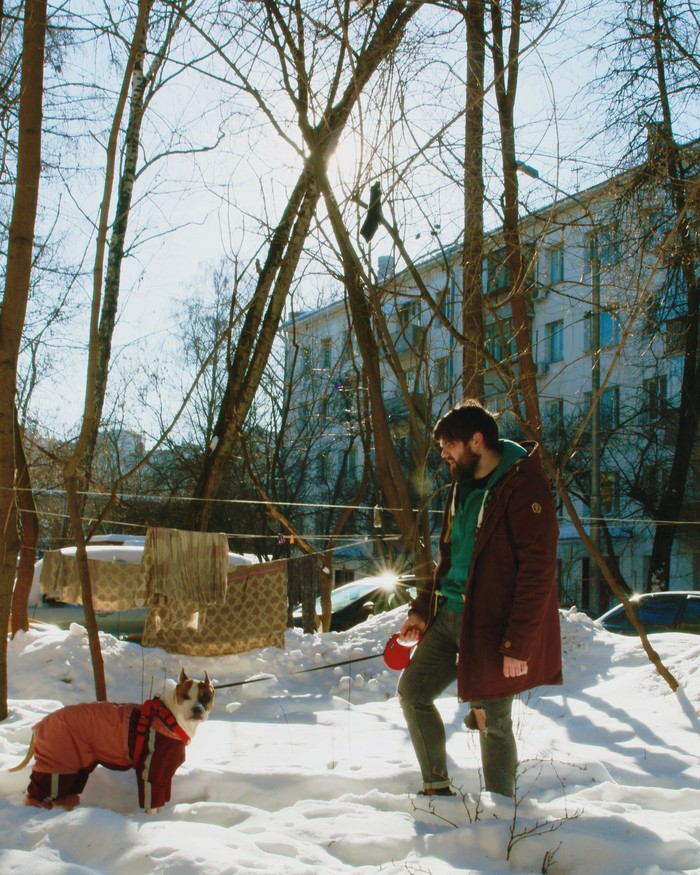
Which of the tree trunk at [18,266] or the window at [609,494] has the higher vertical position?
the tree trunk at [18,266]

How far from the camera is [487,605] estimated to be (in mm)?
3613

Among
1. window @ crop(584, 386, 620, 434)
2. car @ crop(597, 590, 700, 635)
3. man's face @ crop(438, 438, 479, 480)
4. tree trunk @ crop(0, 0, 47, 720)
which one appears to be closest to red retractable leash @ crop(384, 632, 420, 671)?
man's face @ crop(438, 438, 479, 480)

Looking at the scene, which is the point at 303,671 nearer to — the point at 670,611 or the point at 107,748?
the point at 670,611

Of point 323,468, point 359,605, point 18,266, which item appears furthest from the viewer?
point 323,468

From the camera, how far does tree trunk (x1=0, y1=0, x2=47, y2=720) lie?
20.9 feet

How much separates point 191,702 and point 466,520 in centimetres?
168

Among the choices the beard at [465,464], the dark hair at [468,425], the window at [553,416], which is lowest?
the beard at [465,464]

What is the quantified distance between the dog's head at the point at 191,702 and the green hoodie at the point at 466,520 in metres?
1.36

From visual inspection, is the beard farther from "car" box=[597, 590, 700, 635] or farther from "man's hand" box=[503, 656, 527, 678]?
"car" box=[597, 590, 700, 635]

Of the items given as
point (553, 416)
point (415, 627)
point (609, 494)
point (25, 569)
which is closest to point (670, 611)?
point (25, 569)

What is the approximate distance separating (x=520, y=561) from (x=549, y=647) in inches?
16.9

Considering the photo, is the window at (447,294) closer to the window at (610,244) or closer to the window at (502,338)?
the window at (502,338)

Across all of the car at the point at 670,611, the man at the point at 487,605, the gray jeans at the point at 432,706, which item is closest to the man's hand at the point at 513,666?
the man at the point at 487,605

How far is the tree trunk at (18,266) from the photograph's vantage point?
6359 mm
